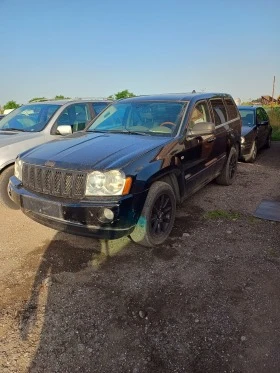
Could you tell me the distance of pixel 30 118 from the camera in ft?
18.5

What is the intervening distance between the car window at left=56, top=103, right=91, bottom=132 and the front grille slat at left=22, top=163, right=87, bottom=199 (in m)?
2.21

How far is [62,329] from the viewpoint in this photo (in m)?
2.39

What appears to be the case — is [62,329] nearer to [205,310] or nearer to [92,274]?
[92,274]

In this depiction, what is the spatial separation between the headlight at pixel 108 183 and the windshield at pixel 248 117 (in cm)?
705

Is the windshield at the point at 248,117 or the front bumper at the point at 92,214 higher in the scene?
the windshield at the point at 248,117

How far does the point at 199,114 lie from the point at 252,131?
449 cm

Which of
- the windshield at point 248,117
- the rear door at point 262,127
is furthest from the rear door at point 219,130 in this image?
the rear door at point 262,127

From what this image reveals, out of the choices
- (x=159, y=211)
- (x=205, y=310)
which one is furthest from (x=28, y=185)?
(x=205, y=310)

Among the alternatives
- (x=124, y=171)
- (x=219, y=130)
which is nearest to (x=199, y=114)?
(x=219, y=130)

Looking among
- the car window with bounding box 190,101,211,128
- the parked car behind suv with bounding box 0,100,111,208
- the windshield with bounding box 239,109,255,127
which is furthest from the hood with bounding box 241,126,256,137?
the parked car behind suv with bounding box 0,100,111,208

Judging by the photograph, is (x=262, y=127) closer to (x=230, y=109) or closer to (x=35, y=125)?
(x=230, y=109)

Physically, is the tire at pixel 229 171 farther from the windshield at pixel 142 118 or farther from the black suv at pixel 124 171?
the windshield at pixel 142 118

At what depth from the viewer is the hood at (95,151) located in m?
3.16

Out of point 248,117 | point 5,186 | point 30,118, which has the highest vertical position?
point 30,118
